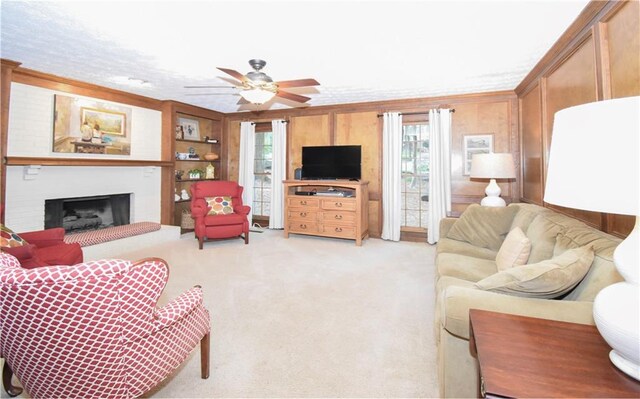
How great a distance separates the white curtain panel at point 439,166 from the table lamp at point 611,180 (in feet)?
12.9

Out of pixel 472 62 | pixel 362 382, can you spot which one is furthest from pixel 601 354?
pixel 472 62

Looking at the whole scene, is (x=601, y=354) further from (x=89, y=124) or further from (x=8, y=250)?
(x=89, y=124)

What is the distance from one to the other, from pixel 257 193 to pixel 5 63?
4.01 m

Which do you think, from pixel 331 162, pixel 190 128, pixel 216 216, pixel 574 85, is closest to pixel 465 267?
pixel 574 85

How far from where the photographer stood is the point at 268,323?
2.31 metres

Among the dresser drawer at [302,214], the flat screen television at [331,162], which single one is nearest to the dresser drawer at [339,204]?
the dresser drawer at [302,214]

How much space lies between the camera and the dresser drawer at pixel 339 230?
4.84 meters

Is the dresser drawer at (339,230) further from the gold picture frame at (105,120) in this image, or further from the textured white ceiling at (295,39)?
the gold picture frame at (105,120)

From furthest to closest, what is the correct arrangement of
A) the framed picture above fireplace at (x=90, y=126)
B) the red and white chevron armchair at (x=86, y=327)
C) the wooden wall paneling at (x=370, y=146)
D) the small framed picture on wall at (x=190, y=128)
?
1. the small framed picture on wall at (x=190, y=128)
2. the wooden wall paneling at (x=370, y=146)
3. the framed picture above fireplace at (x=90, y=126)
4. the red and white chevron armchair at (x=86, y=327)

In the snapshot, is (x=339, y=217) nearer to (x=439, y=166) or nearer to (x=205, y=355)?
(x=439, y=166)

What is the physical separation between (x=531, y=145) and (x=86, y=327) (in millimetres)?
4565

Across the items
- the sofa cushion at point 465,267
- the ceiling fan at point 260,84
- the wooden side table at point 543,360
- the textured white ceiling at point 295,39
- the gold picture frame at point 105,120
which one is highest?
the textured white ceiling at point 295,39

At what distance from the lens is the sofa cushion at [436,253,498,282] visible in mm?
2123

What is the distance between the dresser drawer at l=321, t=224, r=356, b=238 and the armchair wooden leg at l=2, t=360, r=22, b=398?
3861mm
